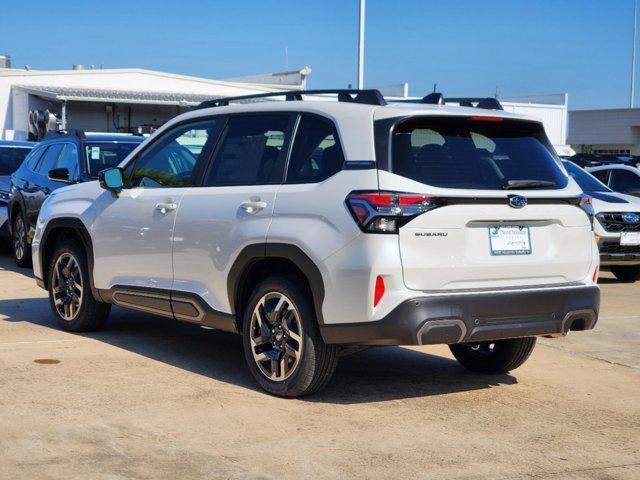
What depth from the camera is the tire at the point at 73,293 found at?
27.3ft

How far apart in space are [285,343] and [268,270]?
1.76ft

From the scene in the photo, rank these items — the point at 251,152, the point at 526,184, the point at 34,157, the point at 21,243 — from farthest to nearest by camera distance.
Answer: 1. the point at 21,243
2. the point at 34,157
3. the point at 251,152
4. the point at 526,184

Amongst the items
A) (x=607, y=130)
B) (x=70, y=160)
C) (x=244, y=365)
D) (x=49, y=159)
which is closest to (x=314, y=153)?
(x=244, y=365)

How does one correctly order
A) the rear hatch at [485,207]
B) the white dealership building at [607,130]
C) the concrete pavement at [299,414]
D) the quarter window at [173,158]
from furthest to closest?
the white dealership building at [607,130] < the quarter window at [173,158] < the rear hatch at [485,207] < the concrete pavement at [299,414]

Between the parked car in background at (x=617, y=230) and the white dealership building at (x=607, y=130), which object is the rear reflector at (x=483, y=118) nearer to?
the parked car in background at (x=617, y=230)

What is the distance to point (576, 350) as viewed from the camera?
28.3 feet

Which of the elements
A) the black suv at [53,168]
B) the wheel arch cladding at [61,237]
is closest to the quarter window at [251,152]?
the wheel arch cladding at [61,237]

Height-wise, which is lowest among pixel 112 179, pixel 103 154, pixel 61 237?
pixel 61 237

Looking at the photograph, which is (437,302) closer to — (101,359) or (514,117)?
(514,117)

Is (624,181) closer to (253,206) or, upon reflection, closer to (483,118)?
(483,118)

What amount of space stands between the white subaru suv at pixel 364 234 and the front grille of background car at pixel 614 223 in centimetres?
668

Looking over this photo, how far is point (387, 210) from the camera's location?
18.9ft

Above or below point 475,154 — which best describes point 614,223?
below

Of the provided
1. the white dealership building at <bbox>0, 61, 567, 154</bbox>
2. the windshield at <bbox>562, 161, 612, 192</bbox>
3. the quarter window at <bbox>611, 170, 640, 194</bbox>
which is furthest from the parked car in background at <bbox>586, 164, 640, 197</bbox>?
the white dealership building at <bbox>0, 61, 567, 154</bbox>
